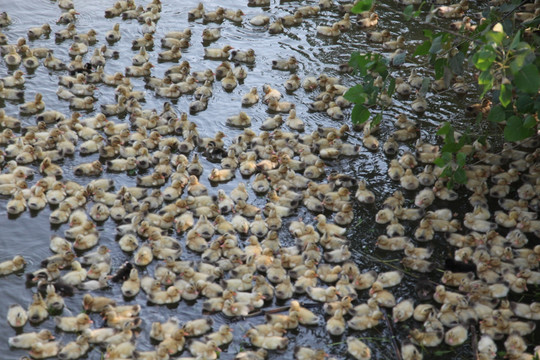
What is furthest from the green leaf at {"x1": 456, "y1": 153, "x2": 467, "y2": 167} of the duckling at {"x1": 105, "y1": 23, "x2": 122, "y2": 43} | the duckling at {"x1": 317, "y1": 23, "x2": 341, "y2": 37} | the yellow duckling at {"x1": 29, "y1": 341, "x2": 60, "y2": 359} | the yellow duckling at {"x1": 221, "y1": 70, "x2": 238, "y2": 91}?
the duckling at {"x1": 105, "y1": 23, "x2": 122, "y2": 43}

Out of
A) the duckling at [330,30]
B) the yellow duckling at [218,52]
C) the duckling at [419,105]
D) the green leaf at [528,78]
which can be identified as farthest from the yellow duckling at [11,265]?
the duckling at [330,30]

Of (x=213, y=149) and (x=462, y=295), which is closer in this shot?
(x=462, y=295)

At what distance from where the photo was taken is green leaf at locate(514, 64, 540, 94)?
614 centimetres

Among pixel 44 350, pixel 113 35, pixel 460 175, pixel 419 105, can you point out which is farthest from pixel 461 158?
pixel 113 35

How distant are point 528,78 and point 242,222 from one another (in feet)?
14.8

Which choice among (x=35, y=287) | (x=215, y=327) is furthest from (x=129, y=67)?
(x=215, y=327)

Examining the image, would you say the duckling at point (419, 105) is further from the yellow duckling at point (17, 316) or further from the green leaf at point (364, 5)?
the yellow duckling at point (17, 316)

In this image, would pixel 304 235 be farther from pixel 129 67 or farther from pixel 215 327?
pixel 129 67

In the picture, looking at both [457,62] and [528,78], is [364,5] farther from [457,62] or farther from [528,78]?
[528,78]

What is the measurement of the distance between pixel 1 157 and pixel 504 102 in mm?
7595

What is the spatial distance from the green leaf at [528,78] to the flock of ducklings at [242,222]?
9.89 ft

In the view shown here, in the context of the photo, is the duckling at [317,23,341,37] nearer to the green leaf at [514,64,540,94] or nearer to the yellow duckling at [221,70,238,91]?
the yellow duckling at [221,70,238,91]

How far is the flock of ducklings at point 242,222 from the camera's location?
7844 millimetres

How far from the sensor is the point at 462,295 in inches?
327
